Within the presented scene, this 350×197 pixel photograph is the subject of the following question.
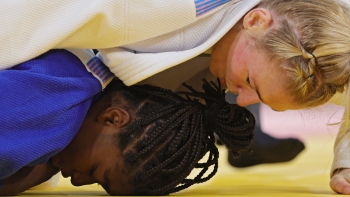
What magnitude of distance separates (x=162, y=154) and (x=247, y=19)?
0.30 m

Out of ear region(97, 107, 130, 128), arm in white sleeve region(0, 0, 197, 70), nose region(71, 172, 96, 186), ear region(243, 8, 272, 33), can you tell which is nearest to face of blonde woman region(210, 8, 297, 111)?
ear region(243, 8, 272, 33)

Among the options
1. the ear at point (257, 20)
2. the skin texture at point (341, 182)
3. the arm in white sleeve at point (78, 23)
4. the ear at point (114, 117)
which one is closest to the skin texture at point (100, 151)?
the ear at point (114, 117)

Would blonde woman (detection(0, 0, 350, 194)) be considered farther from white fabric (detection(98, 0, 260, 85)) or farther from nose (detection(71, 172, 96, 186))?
nose (detection(71, 172, 96, 186))

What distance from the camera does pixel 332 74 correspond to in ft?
3.19

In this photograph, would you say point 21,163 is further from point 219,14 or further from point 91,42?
point 219,14

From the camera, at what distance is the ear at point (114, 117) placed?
39.6 inches

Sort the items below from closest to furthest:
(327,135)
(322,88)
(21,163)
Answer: (21,163) → (322,88) → (327,135)

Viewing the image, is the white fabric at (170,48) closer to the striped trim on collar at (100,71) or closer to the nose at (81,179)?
the striped trim on collar at (100,71)

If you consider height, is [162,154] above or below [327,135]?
above

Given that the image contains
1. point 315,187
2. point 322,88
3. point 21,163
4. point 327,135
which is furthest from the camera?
point 327,135

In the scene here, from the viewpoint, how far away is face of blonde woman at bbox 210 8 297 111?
98 cm

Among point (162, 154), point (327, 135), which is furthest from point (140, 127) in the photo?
point (327, 135)

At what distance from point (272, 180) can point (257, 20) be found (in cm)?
50

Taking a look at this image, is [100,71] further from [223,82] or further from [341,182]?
[341,182]
